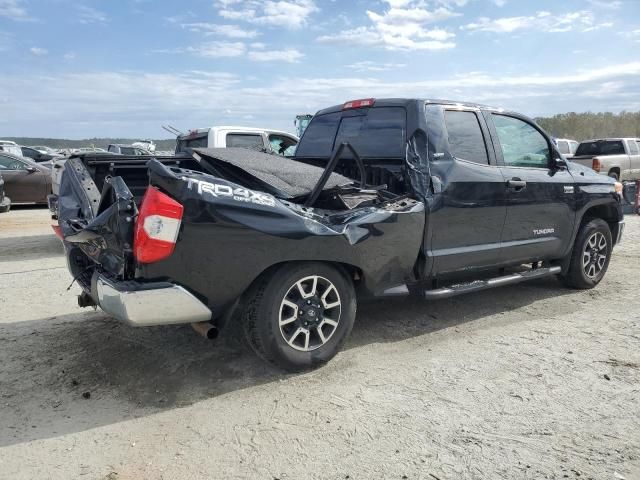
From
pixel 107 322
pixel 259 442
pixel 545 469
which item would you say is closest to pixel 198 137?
pixel 107 322

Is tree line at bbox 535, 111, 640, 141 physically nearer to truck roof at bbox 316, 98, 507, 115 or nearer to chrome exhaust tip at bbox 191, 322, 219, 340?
truck roof at bbox 316, 98, 507, 115

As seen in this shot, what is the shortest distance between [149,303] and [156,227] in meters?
0.46

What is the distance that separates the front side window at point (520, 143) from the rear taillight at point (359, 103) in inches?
48.7

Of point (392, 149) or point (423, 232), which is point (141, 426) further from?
point (392, 149)

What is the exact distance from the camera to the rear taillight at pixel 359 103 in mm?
5078

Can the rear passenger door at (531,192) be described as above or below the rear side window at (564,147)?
below

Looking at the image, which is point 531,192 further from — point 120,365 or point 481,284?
point 120,365

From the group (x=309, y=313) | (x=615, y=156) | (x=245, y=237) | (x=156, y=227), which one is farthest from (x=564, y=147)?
(x=156, y=227)

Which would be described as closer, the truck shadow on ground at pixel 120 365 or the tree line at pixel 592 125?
the truck shadow on ground at pixel 120 365

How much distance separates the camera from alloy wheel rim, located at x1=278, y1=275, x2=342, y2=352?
148 inches

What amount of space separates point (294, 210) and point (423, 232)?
1.25m

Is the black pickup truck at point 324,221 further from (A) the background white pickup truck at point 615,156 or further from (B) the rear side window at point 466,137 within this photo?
(A) the background white pickup truck at point 615,156

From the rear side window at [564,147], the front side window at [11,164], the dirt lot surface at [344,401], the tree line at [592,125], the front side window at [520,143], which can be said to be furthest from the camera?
the tree line at [592,125]

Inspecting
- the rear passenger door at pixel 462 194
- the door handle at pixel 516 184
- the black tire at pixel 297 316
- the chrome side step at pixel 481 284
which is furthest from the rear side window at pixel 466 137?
the black tire at pixel 297 316
